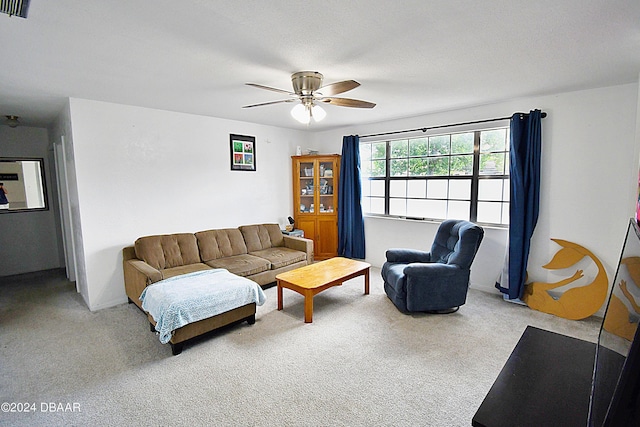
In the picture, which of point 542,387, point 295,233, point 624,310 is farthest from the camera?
point 295,233

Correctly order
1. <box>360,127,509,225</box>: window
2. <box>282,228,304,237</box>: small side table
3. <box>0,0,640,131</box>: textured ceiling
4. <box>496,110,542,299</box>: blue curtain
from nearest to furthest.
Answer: <box>0,0,640,131</box>: textured ceiling
<box>496,110,542,299</box>: blue curtain
<box>360,127,509,225</box>: window
<box>282,228,304,237</box>: small side table

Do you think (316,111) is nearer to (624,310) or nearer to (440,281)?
(440,281)

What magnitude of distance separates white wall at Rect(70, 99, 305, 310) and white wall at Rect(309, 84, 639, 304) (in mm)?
3493

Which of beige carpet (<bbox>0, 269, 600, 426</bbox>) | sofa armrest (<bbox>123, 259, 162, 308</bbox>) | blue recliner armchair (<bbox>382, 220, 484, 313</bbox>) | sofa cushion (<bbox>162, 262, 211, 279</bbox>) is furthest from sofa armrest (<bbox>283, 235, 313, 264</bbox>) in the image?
sofa armrest (<bbox>123, 259, 162, 308</bbox>)

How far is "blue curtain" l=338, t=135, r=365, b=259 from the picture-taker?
5023 mm

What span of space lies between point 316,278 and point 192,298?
1.29m

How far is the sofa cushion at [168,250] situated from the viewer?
140 inches

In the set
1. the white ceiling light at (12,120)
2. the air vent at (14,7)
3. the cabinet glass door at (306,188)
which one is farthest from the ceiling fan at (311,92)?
the white ceiling light at (12,120)

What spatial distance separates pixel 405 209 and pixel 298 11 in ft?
11.7

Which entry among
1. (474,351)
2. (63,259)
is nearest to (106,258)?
(63,259)

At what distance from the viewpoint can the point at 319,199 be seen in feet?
17.5

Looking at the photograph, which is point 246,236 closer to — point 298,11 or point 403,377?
point 403,377

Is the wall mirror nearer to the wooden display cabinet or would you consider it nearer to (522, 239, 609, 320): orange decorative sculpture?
the wooden display cabinet

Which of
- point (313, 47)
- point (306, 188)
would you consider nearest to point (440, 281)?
point (313, 47)
